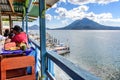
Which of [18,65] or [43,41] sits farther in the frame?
[43,41]

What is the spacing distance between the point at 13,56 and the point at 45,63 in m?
0.47

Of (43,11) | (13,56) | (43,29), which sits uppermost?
(43,11)

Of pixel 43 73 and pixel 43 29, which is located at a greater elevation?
pixel 43 29

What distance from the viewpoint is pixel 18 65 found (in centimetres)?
263

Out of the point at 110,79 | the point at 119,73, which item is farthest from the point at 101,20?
the point at 110,79

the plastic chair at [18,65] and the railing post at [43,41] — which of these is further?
the railing post at [43,41]

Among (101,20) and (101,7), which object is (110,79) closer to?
(101,20)

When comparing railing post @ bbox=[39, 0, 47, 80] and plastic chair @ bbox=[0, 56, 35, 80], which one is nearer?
plastic chair @ bbox=[0, 56, 35, 80]

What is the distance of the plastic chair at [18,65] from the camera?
2.53 metres

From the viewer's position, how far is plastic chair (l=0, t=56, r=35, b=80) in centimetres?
253

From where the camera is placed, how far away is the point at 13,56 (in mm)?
2834

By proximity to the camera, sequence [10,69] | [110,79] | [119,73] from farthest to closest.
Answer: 1. [119,73]
2. [110,79]
3. [10,69]

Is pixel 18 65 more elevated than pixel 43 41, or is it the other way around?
pixel 43 41

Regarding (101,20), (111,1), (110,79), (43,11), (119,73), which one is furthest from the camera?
(111,1)
